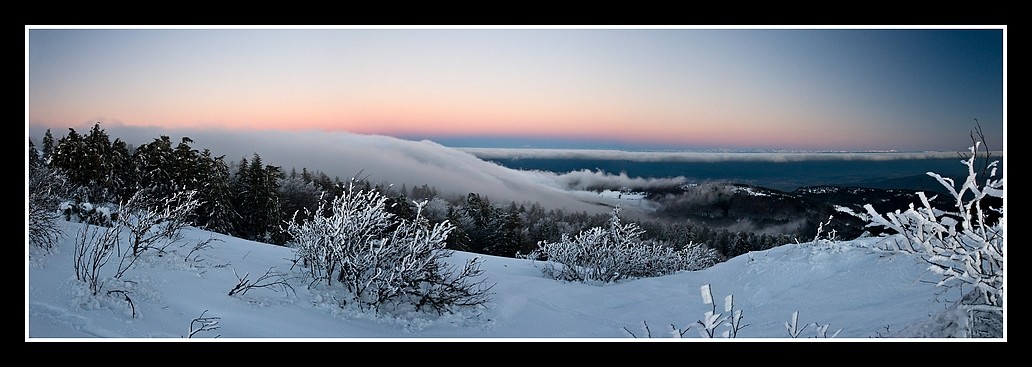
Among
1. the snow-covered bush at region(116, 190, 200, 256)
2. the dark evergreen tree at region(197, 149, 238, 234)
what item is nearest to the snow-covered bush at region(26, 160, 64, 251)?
the snow-covered bush at region(116, 190, 200, 256)

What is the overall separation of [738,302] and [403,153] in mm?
5632

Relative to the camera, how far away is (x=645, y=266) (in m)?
9.63

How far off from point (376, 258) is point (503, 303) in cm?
160

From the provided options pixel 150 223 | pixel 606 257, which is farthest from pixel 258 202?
pixel 150 223

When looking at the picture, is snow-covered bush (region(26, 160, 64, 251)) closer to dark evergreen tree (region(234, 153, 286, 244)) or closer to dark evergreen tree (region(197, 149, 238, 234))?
dark evergreen tree (region(197, 149, 238, 234))

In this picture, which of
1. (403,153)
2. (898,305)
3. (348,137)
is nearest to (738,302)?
(898,305)

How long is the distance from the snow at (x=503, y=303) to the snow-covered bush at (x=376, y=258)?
0.20m

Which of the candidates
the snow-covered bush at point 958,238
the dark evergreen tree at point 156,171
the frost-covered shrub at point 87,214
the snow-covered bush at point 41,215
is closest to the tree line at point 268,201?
the dark evergreen tree at point 156,171

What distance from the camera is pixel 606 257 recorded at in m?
8.77

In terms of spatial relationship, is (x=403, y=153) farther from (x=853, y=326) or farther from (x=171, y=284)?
(x=853, y=326)

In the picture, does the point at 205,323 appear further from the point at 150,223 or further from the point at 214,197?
the point at 214,197

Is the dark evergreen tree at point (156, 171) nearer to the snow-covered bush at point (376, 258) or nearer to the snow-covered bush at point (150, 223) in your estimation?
the snow-covered bush at point (150, 223)

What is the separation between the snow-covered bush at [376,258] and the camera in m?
5.52
